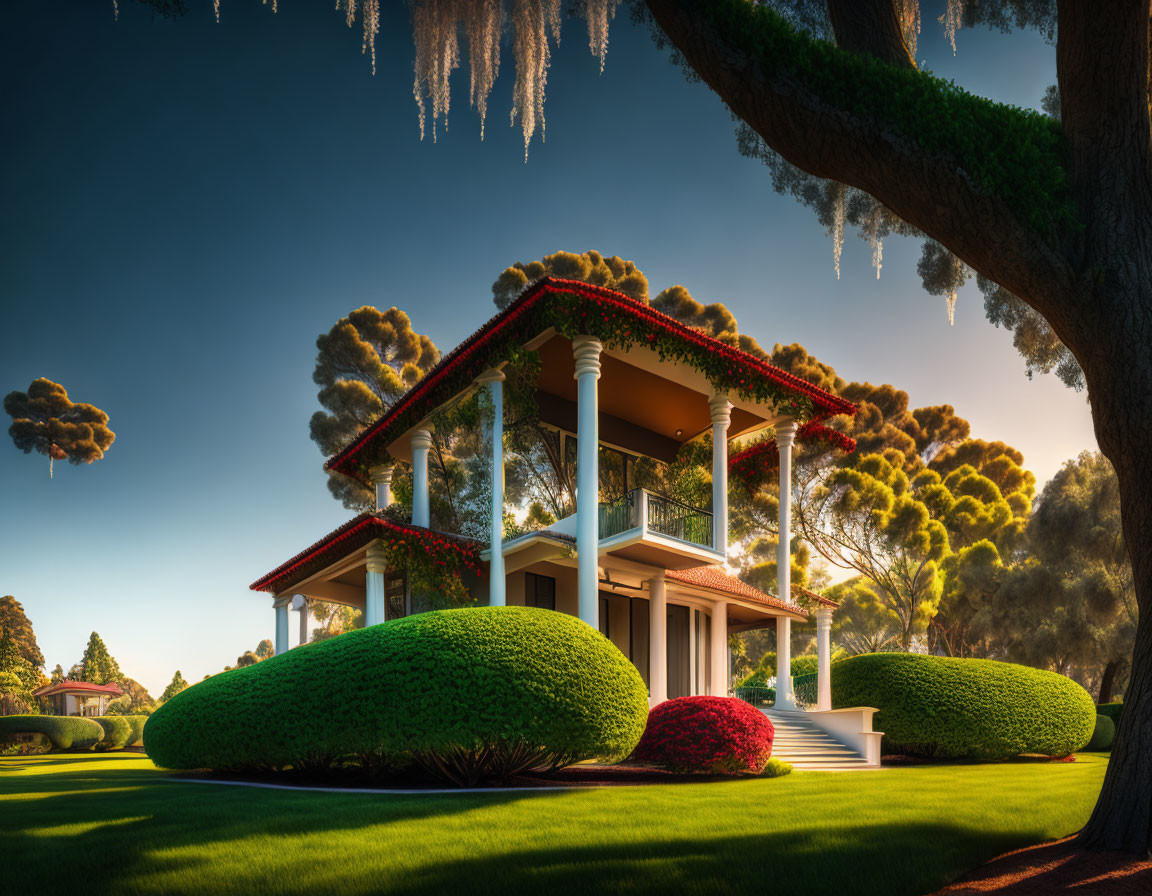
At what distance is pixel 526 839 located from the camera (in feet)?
21.8

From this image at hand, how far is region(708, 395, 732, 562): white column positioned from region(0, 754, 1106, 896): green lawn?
7836 millimetres

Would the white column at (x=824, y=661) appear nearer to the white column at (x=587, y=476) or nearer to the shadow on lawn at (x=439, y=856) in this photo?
the white column at (x=587, y=476)

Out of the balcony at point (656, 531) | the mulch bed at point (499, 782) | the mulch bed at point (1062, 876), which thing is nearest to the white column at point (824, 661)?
the balcony at point (656, 531)

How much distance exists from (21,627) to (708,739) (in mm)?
61490

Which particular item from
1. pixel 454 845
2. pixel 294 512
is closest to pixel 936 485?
pixel 294 512

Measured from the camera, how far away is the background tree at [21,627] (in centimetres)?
5667

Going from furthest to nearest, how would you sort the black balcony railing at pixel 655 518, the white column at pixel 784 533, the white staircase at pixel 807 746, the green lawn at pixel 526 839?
the white column at pixel 784 533
the black balcony railing at pixel 655 518
the white staircase at pixel 807 746
the green lawn at pixel 526 839

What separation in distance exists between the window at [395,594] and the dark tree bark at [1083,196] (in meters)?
16.2

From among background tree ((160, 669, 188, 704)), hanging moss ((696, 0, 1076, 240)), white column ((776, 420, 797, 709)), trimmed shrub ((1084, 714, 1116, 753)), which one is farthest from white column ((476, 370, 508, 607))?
background tree ((160, 669, 188, 704))

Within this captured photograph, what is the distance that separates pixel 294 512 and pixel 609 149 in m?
21.0

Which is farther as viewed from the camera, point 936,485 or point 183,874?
point 936,485

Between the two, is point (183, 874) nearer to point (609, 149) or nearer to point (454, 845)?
point (454, 845)

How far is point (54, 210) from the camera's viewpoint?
27.8 meters

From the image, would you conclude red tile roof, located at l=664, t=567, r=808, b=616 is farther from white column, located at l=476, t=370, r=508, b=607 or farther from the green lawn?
the green lawn
